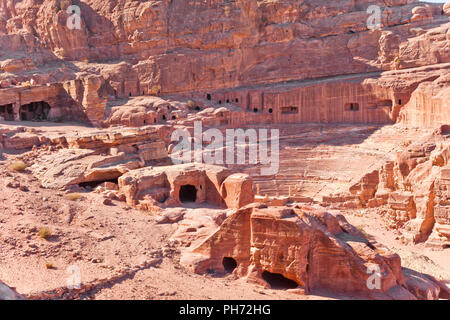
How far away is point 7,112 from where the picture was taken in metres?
30.6

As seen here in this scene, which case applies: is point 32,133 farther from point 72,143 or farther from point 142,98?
point 142,98

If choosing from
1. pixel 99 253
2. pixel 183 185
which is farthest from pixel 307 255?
pixel 183 185

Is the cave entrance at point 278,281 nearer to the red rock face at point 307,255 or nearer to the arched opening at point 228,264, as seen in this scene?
the red rock face at point 307,255

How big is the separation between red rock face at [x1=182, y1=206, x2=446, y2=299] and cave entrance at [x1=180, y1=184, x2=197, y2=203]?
8.08 meters

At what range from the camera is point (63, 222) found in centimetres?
1645

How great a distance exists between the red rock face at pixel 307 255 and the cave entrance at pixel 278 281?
0.19 m

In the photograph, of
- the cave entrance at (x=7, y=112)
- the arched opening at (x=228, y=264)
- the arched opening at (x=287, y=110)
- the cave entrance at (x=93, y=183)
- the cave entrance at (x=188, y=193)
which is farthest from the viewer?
the arched opening at (x=287, y=110)

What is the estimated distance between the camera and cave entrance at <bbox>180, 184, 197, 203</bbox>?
2177cm

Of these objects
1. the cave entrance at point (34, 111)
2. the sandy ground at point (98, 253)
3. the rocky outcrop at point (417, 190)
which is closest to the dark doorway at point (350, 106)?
the rocky outcrop at point (417, 190)

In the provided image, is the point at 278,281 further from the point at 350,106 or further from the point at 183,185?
the point at 350,106

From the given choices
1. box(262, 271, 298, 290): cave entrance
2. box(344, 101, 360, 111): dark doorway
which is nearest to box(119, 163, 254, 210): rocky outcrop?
box(262, 271, 298, 290): cave entrance

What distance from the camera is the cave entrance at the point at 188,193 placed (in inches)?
857

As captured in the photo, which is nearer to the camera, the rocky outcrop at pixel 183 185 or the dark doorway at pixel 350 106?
the rocky outcrop at pixel 183 185

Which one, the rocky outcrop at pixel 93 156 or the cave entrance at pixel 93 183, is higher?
the rocky outcrop at pixel 93 156
